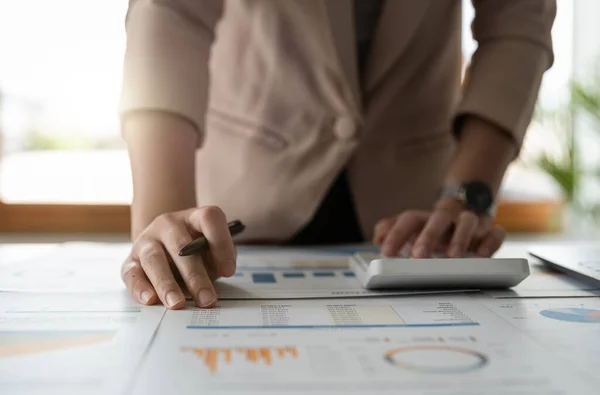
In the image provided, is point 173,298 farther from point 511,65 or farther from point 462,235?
point 511,65

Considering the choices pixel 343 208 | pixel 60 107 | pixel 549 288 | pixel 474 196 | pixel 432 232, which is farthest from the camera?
pixel 60 107

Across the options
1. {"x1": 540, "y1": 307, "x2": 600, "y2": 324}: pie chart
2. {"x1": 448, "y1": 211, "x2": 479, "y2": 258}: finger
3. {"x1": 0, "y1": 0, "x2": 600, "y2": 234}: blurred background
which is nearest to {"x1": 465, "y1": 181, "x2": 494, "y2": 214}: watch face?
{"x1": 448, "y1": 211, "x2": 479, "y2": 258}: finger

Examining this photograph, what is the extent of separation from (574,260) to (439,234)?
0.16 metres

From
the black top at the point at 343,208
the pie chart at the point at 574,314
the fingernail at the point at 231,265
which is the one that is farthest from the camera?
the black top at the point at 343,208

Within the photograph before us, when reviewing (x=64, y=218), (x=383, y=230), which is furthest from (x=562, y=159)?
(x=64, y=218)

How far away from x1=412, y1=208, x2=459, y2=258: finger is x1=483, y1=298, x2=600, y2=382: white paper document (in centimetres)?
15

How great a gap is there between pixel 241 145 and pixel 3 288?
0.43 metres

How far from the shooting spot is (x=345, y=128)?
2.87ft

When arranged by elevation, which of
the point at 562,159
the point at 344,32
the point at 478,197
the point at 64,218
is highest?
the point at 344,32

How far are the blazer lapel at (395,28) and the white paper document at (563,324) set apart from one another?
1.59ft

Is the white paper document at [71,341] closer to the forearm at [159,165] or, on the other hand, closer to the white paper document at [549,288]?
the forearm at [159,165]

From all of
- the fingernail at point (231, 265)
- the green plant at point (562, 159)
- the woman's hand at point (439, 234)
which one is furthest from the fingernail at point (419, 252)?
the green plant at point (562, 159)

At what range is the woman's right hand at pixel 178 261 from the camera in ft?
1.70

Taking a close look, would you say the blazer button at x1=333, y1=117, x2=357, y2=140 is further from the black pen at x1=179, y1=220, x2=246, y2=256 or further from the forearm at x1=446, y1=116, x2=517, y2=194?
the black pen at x1=179, y1=220, x2=246, y2=256
